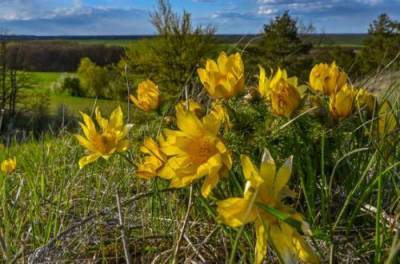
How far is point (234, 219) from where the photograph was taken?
57 centimetres

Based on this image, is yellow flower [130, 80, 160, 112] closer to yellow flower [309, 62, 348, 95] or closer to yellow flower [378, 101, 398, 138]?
yellow flower [309, 62, 348, 95]

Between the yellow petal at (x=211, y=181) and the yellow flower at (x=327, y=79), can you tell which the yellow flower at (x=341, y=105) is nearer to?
the yellow flower at (x=327, y=79)

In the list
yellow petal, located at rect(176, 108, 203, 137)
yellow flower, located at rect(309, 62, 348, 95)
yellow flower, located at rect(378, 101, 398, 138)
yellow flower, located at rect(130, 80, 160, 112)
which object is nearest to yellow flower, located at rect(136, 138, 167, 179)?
yellow petal, located at rect(176, 108, 203, 137)

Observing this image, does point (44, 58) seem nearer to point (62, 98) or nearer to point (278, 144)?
point (62, 98)

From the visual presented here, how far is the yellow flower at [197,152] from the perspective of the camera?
666 mm

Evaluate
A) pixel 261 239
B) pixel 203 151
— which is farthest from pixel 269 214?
pixel 203 151

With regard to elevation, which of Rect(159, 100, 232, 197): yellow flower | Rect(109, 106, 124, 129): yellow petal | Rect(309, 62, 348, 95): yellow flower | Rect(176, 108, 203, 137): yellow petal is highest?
Rect(309, 62, 348, 95): yellow flower

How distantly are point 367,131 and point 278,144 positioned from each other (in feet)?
0.70

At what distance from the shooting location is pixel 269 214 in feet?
1.96

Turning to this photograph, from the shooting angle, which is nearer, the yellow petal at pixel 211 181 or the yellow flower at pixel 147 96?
the yellow petal at pixel 211 181

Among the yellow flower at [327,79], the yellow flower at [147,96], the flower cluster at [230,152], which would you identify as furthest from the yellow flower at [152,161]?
the yellow flower at [327,79]

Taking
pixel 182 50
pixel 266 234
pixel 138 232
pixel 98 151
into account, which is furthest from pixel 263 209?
pixel 182 50

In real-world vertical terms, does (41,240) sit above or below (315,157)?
below

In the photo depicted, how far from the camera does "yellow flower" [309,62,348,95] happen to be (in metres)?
0.98
